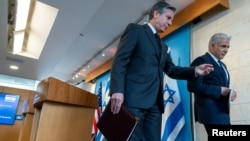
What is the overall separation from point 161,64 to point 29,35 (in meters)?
3.68

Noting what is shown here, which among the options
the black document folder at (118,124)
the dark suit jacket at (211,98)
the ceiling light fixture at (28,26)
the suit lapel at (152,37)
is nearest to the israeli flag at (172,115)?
the dark suit jacket at (211,98)

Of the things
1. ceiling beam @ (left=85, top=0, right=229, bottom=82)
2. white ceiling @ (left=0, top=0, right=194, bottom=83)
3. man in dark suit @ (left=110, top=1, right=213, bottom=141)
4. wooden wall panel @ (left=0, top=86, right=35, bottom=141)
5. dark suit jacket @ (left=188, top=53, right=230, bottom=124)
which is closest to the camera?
man in dark suit @ (left=110, top=1, right=213, bottom=141)

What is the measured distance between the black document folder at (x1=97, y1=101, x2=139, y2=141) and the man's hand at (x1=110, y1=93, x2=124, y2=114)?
20mm

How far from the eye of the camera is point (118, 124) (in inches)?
44.1

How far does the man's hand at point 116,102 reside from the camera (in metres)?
1.11

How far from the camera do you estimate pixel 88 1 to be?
271 cm

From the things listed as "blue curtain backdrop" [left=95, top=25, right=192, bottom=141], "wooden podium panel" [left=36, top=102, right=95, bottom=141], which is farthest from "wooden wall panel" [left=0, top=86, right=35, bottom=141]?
"wooden podium panel" [left=36, top=102, right=95, bottom=141]

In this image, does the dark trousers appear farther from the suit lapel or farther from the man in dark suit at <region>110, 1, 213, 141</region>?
the suit lapel

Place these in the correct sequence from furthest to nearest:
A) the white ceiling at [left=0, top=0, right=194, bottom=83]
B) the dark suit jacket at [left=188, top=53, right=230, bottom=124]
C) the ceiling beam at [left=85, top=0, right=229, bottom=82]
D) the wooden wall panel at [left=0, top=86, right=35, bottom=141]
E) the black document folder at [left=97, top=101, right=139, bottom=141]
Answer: the wooden wall panel at [left=0, top=86, right=35, bottom=141] → the white ceiling at [left=0, top=0, right=194, bottom=83] → the ceiling beam at [left=85, top=0, right=229, bottom=82] → the dark suit jacket at [left=188, top=53, right=230, bottom=124] → the black document folder at [left=97, top=101, right=139, bottom=141]

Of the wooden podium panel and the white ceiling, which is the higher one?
the white ceiling

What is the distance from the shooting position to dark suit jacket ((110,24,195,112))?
1.19 m

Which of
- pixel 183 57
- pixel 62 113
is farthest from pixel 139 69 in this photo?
pixel 183 57

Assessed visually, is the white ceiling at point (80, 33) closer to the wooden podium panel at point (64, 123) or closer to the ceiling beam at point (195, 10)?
the ceiling beam at point (195, 10)

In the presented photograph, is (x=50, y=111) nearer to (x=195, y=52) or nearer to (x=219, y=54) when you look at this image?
(x=219, y=54)
